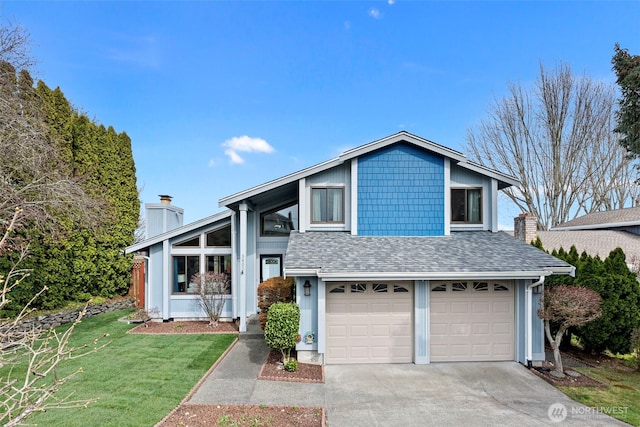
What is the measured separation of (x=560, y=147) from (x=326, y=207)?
22.0 m

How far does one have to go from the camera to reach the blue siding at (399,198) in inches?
420

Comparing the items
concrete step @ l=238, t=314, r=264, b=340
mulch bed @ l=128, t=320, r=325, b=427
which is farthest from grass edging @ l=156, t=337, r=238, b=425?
concrete step @ l=238, t=314, r=264, b=340

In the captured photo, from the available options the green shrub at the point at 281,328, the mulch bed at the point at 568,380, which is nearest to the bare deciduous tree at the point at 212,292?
the green shrub at the point at 281,328

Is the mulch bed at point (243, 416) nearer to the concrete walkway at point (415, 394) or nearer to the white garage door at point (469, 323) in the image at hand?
the concrete walkway at point (415, 394)

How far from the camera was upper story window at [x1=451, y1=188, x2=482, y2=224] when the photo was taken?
440 inches

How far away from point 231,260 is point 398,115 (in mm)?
11880

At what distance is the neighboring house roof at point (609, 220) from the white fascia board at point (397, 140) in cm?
1517

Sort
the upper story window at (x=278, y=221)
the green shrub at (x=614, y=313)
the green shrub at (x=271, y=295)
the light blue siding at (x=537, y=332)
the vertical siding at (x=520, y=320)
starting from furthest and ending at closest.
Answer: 1. the upper story window at (x=278, y=221)
2. the green shrub at (x=271, y=295)
3. the green shrub at (x=614, y=313)
4. the vertical siding at (x=520, y=320)
5. the light blue siding at (x=537, y=332)

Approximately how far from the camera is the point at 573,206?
974 inches

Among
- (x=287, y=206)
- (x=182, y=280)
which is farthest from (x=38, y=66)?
(x=287, y=206)

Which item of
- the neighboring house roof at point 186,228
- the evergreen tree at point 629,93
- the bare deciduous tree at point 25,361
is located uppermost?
the evergreen tree at point 629,93

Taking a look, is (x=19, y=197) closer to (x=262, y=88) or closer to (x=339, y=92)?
(x=262, y=88)

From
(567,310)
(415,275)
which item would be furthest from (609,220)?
(415,275)

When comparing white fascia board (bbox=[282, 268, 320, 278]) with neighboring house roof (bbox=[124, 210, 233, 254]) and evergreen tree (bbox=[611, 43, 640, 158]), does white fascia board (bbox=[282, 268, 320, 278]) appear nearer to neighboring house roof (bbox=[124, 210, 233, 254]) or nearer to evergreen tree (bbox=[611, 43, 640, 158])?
neighboring house roof (bbox=[124, 210, 233, 254])
